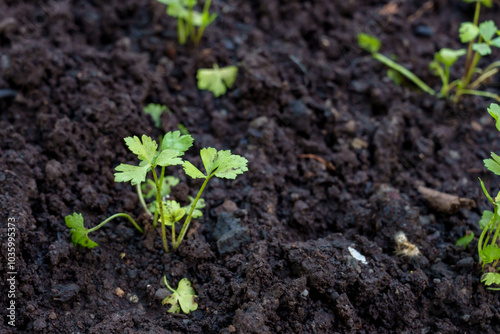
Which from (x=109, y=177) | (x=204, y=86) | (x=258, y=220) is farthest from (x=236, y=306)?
(x=204, y=86)

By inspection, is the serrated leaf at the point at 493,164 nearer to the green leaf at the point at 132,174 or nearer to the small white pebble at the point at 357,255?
the small white pebble at the point at 357,255

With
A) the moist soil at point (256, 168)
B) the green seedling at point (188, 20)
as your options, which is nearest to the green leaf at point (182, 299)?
the moist soil at point (256, 168)

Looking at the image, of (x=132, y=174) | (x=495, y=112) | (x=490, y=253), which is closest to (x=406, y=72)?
(x=495, y=112)

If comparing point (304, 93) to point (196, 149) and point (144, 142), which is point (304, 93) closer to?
point (196, 149)

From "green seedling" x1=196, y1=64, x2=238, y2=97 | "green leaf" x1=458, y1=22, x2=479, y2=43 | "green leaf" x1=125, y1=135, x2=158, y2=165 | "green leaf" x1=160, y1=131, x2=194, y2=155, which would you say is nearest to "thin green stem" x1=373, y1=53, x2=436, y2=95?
"green leaf" x1=458, y1=22, x2=479, y2=43

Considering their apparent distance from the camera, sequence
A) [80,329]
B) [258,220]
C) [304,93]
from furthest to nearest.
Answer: [304,93] < [258,220] < [80,329]

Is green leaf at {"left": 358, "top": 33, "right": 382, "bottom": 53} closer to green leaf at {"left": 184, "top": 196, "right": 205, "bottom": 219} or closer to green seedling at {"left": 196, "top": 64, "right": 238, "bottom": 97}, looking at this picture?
green seedling at {"left": 196, "top": 64, "right": 238, "bottom": 97}
